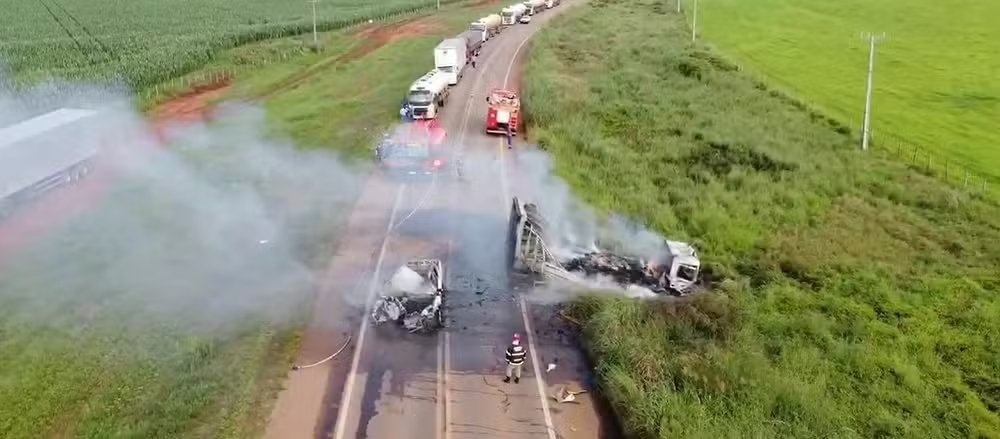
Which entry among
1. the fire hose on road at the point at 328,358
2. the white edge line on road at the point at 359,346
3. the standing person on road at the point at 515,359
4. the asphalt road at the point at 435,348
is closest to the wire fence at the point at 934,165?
the asphalt road at the point at 435,348

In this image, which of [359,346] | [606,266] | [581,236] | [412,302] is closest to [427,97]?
[581,236]

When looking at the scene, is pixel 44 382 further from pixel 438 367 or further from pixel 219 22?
pixel 219 22

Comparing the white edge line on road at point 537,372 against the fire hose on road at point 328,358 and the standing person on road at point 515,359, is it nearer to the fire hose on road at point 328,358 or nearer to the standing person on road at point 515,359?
the standing person on road at point 515,359

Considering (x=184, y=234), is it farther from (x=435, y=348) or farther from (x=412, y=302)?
(x=435, y=348)

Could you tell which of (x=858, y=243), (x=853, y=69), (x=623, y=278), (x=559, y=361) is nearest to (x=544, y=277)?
(x=623, y=278)

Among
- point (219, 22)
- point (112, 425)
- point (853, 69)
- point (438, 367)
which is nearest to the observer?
point (112, 425)

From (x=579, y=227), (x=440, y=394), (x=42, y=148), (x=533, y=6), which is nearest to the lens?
(x=440, y=394)

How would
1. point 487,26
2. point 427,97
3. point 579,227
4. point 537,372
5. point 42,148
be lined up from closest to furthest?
point 537,372
point 579,227
point 42,148
point 427,97
point 487,26

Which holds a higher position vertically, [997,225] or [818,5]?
[818,5]
